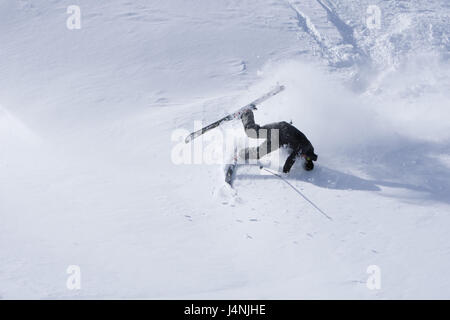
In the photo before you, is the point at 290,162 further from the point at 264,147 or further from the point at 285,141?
the point at 264,147

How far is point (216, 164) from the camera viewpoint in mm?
9477

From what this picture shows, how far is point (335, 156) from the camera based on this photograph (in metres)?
9.52

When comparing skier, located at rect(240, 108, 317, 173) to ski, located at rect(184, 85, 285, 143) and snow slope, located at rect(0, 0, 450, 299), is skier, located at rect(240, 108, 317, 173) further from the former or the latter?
ski, located at rect(184, 85, 285, 143)

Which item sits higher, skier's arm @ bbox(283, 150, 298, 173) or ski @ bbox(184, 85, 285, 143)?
ski @ bbox(184, 85, 285, 143)

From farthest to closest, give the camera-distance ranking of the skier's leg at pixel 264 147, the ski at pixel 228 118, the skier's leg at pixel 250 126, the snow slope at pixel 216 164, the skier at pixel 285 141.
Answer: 1. the ski at pixel 228 118
2. the skier's leg at pixel 250 126
3. the skier's leg at pixel 264 147
4. the skier at pixel 285 141
5. the snow slope at pixel 216 164

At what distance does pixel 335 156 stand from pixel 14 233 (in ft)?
22.0

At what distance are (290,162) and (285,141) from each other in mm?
453

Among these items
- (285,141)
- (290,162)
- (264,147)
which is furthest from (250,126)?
(290,162)

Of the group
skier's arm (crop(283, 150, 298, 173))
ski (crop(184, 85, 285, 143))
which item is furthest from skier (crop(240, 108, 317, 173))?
ski (crop(184, 85, 285, 143))

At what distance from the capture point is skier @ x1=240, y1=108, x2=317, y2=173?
28.7 ft

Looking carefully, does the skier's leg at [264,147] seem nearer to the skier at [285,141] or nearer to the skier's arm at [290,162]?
the skier at [285,141]

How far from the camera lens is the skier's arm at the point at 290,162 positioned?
28.8 feet

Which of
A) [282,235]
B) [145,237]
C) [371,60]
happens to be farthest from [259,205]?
[371,60]

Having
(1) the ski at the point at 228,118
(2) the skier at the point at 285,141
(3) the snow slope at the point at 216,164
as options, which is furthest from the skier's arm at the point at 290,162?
(1) the ski at the point at 228,118
